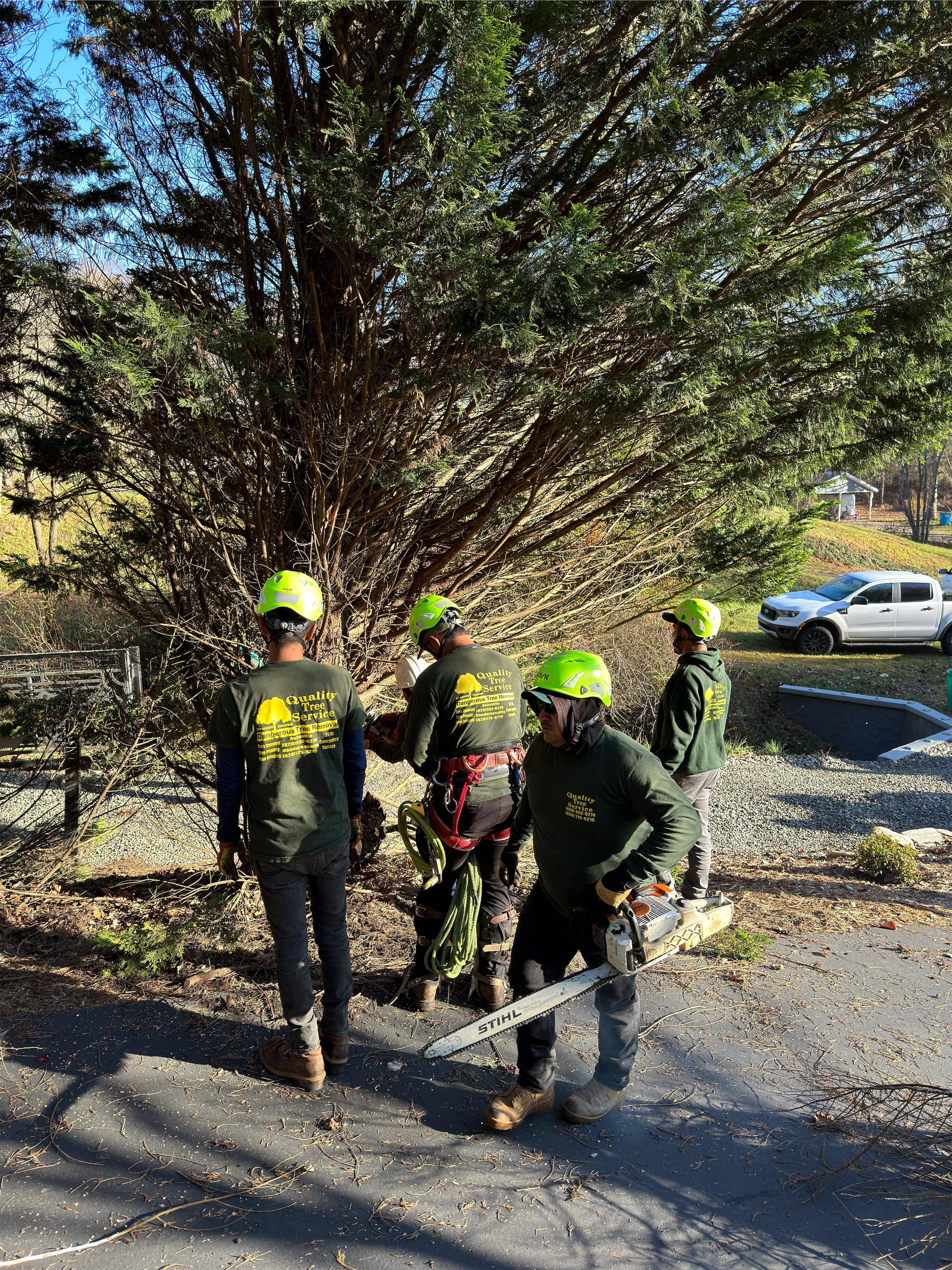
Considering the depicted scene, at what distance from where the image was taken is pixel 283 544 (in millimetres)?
5199

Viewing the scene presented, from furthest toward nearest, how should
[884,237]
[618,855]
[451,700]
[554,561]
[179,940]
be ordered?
1. [554,561]
2. [884,237]
3. [179,940]
4. [451,700]
5. [618,855]

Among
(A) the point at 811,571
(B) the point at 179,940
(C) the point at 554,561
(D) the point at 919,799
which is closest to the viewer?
(B) the point at 179,940

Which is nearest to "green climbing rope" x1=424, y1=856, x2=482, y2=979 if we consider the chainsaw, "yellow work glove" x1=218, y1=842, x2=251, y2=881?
the chainsaw

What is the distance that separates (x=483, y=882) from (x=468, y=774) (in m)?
0.56

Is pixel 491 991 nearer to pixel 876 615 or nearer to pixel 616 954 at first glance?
pixel 616 954

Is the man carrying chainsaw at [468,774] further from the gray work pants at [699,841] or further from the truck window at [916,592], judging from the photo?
the truck window at [916,592]

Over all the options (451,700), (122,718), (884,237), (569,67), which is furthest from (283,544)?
(884,237)

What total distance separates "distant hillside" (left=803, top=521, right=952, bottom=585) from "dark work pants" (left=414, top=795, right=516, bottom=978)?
26.9 meters

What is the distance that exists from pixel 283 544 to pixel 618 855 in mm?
3135

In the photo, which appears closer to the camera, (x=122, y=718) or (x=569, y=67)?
(x=569, y=67)

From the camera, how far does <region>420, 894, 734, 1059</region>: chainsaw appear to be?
2.79 m

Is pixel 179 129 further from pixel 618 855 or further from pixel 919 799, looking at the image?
pixel 919 799

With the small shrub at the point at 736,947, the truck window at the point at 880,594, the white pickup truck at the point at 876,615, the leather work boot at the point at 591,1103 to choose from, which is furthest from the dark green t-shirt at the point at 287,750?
the truck window at the point at 880,594

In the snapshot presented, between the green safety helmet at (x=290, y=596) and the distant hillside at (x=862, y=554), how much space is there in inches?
1088
